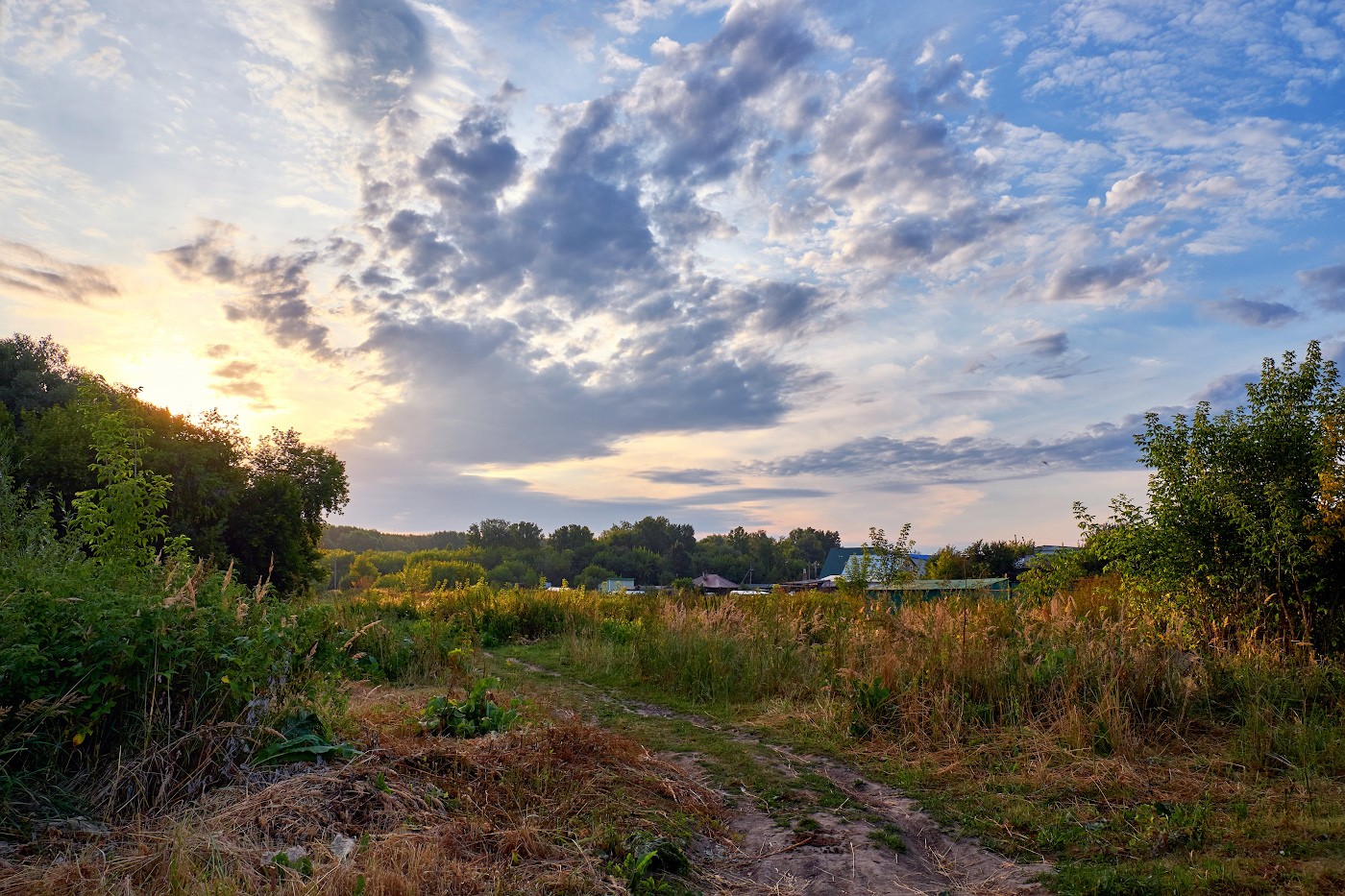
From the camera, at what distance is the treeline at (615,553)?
84875 mm

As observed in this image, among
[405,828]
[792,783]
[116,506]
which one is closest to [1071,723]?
[792,783]

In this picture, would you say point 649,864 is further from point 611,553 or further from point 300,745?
point 611,553

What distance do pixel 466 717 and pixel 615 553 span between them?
280ft

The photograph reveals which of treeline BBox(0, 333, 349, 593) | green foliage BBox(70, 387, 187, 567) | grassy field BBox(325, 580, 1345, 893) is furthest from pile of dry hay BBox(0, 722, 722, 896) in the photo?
treeline BBox(0, 333, 349, 593)

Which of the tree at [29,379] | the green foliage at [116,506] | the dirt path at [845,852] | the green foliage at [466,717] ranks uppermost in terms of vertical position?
the tree at [29,379]

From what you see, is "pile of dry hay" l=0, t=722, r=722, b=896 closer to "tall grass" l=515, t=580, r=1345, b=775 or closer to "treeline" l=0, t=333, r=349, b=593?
"tall grass" l=515, t=580, r=1345, b=775

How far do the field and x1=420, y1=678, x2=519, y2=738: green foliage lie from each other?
0.02m

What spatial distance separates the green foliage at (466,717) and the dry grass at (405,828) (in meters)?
0.41

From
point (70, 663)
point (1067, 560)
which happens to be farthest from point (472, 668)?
point (1067, 560)

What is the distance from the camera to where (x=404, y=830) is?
441cm

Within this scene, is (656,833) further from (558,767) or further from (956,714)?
(956,714)

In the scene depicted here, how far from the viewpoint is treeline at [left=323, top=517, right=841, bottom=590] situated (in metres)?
84.9

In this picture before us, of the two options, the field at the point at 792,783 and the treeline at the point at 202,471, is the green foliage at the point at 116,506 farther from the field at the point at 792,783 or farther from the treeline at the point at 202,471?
the treeline at the point at 202,471

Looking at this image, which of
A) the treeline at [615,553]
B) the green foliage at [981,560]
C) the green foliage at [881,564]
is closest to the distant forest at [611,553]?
the treeline at [615,553]
